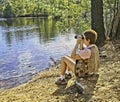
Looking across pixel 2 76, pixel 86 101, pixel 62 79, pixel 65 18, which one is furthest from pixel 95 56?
pixel 65 18

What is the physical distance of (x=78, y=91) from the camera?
22.0ft

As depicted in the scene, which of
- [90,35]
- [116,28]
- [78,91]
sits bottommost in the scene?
[78,91]

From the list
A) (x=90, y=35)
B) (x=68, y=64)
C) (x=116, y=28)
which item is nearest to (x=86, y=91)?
(x=68, y=64)

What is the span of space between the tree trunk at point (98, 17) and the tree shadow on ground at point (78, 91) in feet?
16.2

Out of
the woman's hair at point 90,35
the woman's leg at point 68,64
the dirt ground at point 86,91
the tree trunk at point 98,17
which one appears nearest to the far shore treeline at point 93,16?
the tree trunk at point 98,17

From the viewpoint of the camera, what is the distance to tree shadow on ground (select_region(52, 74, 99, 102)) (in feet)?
20.6

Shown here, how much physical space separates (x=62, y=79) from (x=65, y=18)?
1719 cm

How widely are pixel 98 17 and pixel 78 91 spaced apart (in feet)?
19.7

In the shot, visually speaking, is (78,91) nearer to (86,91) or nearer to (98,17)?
(86,91)

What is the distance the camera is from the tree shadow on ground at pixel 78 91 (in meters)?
6.29

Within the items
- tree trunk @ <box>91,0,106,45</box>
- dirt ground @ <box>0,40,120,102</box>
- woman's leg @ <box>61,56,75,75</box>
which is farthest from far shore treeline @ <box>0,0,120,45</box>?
woman's leg @ <box>61,56,75,75</box>

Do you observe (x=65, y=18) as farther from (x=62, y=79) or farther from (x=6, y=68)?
(x=62, y=79)

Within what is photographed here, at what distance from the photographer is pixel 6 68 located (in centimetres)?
1848

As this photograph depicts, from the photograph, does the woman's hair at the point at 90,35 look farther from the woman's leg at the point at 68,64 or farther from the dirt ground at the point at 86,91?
the dirt ground at the point at 86,91
